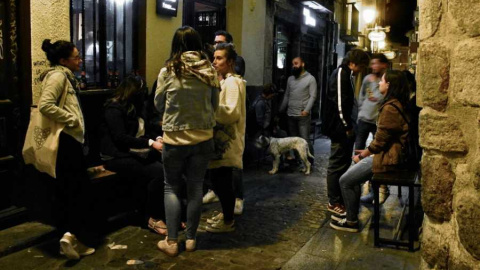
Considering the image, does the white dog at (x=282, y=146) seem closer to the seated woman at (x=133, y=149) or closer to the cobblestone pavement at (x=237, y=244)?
the cobblestone pavement at (x=237, y=244)

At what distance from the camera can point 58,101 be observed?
4.32 metres

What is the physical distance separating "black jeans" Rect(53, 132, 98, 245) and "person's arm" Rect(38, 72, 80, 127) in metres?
0.16

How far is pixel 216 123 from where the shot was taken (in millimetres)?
4824

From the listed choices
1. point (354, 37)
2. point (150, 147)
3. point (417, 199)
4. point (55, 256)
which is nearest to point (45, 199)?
point (55, 256)

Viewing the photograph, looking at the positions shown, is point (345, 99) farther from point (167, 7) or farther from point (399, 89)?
point (167, 7)

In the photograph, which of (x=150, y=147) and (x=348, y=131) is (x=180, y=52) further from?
(x=348, y=131)

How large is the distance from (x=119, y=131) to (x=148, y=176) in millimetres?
554

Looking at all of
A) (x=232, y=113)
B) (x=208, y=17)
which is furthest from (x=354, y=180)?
(x=208, y=17)

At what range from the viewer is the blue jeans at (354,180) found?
512 cm

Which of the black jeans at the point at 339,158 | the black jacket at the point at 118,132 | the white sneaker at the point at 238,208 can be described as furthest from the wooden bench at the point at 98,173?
the black jeans at the point at 339,158

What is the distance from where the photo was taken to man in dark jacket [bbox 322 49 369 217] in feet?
18.2

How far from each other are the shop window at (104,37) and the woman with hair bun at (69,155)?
1.42 m

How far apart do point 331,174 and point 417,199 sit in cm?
171

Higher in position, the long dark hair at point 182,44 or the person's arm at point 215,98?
the long dark hair at point 182,44
